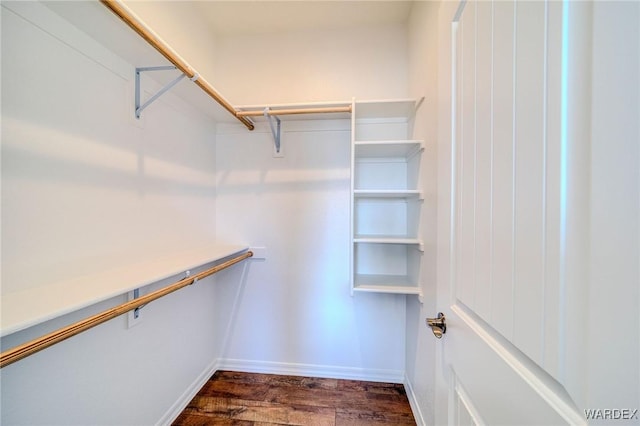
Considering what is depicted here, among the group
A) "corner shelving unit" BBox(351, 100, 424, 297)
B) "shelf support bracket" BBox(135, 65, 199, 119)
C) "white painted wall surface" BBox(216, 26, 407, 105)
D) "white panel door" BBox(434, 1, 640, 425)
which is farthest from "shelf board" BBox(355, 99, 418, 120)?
"shelf support bracket" BBox(135, 65, 199, 119)

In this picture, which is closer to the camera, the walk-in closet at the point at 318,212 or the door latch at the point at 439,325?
the walk-in closet at the point at 318,212

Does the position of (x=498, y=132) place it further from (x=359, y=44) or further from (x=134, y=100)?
(x=359, y=44)

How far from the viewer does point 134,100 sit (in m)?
1.16

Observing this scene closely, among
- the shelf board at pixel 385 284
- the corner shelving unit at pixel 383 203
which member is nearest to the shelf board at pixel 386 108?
the corner shelving unit at pixel 383 203

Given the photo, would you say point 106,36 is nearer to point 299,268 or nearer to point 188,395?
point 299,268

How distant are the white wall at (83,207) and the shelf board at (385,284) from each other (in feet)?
3.75

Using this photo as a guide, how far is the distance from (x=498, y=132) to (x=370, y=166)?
1241 mm

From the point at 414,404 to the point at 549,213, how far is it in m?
1.61

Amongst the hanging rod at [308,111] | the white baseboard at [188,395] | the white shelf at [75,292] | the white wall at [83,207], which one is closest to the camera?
the white shelf at [75,292]

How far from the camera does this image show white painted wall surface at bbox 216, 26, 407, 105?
1734mm

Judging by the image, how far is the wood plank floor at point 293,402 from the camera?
1.44 meters

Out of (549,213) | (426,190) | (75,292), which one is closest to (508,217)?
(549,213)

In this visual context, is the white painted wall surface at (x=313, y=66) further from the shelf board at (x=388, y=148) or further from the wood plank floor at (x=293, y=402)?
the wood plank floor at (x=293, y=402)

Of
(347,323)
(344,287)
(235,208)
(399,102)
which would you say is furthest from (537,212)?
(235,208)
